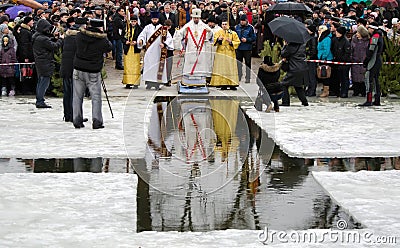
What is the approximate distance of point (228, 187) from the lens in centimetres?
957

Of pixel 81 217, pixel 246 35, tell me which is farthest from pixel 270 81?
pixel 81 217

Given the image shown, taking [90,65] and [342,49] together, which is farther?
[342,49]

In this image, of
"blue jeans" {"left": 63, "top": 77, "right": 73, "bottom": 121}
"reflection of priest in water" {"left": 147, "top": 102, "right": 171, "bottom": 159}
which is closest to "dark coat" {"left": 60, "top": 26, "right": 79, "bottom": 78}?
"blue jeans" {"left": 63, "top": 77, "right": 73, "bottom": 121}

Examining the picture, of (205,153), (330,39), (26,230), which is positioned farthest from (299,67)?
(26,230)

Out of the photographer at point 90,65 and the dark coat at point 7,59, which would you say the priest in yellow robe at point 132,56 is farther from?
the photographer at point 90,65

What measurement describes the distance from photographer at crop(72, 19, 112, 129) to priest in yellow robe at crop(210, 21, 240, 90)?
597cm

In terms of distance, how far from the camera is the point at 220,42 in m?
19.2

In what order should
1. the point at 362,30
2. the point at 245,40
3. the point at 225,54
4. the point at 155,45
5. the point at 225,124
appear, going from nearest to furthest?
the point at 225,124
the point at 362,30
the point at 225,54
the point at 155,45
the point at 245,40

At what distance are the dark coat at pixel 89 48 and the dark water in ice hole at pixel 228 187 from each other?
1.84 metres

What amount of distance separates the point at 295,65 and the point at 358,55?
233 centimetres

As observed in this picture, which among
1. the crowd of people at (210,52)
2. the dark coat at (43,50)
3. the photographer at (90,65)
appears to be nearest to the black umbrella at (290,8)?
the crowd of people at (210,52)

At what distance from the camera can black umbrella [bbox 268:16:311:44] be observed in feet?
53.9

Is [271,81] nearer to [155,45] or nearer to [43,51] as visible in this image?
[43,51]

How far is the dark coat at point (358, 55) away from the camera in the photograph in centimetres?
1817
